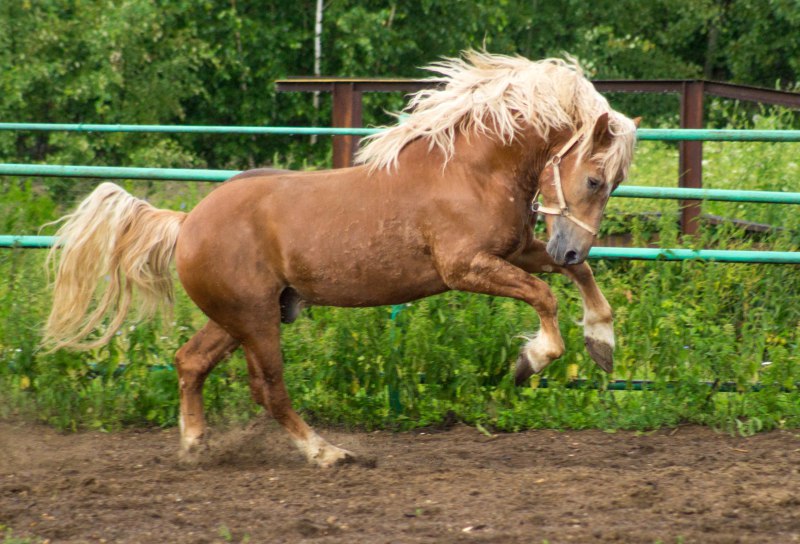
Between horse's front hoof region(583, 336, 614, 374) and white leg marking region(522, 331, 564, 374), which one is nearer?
white leg marking region(522, 331, 564, 374)

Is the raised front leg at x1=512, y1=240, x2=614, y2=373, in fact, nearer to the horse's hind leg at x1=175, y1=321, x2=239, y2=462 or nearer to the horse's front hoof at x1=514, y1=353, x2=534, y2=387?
the horse's front hoof at x1=514, y1=353, x2=534, y2=387

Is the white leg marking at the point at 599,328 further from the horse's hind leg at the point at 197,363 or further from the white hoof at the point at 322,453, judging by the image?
the horse's hind leg at the point at 197,363

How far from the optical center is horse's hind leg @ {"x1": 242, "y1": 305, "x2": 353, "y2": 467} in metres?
5.21

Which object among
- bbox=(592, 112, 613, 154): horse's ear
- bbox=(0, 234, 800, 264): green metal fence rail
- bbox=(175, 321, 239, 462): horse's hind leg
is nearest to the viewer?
bbox=(592, 112, 613, 154): horse's ear

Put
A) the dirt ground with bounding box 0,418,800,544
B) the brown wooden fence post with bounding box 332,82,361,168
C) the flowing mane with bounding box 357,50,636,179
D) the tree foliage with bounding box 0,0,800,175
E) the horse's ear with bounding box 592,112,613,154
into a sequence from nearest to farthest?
the dirt ground with bounding box 0,418,800,544 < the horse's ear with bounding box 592,112,613,154 < the flowing mane with bounding box 357,50,636,179 < the brown wooden fence post with bounding box 332,82,361,168 < the tree foliage with bounding box 0,0,800,175

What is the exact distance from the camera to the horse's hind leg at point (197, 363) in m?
5.48

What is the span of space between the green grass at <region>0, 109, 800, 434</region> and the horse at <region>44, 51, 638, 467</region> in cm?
51

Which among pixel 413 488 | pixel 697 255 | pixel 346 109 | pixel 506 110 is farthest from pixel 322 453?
pixel 346 109

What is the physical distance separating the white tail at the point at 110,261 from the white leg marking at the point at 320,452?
43.9 inches

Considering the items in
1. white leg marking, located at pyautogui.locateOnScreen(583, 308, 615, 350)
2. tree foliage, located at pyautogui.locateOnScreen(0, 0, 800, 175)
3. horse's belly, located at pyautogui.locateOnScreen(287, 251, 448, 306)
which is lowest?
white leg marking, located at pyautogui.locateOnScreen(583, 308, 615, 350)

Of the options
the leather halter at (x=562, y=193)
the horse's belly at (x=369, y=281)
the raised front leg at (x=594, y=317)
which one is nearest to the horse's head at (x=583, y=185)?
the leather halter at (x=562, y=193)

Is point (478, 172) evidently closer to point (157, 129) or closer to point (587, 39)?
point (157, 129)

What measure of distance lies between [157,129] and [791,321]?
462 cm

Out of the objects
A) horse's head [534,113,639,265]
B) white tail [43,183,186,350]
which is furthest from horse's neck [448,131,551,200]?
white tail [43,183,186,350]
